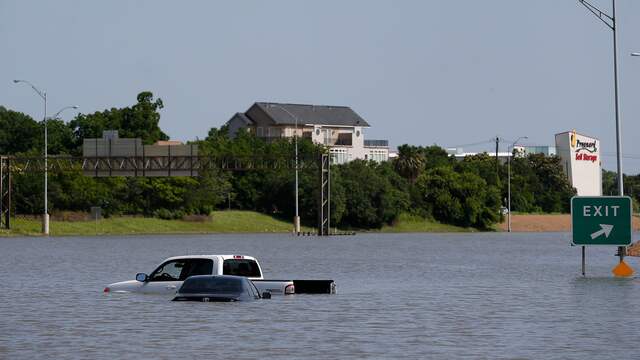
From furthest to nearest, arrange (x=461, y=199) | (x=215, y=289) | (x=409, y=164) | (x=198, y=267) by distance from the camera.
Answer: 1. (x=409, y=164)
2. (x=461, y=199)
3. (x=198, y=267)
4. (x=215, y=289)

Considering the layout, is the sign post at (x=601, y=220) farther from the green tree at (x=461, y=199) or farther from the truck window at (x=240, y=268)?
the green tree at (x=461, y=199)

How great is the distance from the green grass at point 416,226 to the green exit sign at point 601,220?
12155 cm

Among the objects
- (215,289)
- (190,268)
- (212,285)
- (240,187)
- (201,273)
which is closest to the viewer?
(212,285)

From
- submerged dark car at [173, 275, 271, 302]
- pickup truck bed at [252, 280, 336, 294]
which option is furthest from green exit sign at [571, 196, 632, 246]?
submerged dark car at [173, 275, 271, 302]

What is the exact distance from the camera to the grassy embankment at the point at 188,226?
429 ft

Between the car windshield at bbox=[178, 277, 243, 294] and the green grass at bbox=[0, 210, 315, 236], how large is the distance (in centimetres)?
9079

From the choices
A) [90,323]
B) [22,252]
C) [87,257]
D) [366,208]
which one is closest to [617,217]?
[90,323]

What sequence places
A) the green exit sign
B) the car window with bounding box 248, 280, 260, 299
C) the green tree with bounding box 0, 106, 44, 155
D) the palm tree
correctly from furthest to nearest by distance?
the palm tree, the green tree with bounding box 0, 106, 44, 155, the green exit sign, the car window with bounding box 248, 280, 260, 299

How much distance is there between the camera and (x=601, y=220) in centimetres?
4759

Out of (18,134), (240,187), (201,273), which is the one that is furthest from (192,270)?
(18,134)

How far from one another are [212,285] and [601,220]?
1921 centimetres

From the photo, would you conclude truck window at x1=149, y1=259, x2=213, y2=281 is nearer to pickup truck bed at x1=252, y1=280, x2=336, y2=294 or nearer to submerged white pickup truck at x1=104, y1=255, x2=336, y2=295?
submerged white pickup truck at x1=104, y1=255, x2=336, y2=295

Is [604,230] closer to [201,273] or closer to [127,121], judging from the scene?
[201,273]

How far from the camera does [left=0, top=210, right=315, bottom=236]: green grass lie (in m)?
130
